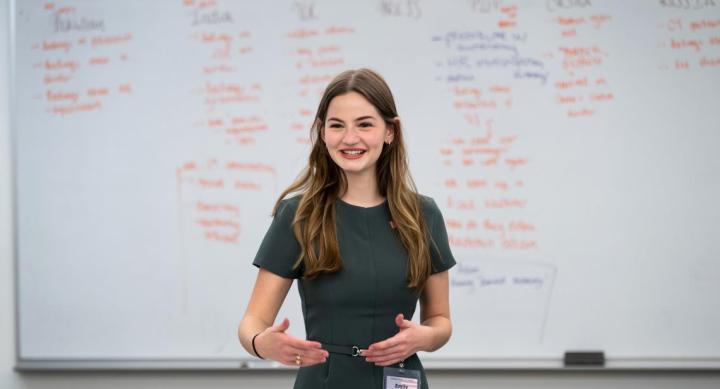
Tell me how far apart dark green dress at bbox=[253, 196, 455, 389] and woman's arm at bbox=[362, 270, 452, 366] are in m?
0.06

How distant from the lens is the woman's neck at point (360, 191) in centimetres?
146

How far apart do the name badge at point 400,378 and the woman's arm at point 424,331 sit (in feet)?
0.17

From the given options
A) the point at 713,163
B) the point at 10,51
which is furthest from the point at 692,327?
the point at 10,51

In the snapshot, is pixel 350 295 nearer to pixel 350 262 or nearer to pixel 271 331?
pixel 350 262

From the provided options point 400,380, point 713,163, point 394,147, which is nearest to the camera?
point 400,380

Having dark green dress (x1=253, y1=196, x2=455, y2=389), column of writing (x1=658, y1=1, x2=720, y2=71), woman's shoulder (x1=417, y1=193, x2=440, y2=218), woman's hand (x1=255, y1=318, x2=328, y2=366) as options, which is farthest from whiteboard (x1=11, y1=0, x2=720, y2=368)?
woman's hand (x1=255, y1=318, x2=328, y2=366)

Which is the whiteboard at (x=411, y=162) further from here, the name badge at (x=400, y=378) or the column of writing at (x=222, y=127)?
the name badge at (x=400, y=378)

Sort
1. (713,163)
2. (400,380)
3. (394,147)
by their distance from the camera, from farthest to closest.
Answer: (713,163)
(394,147)
(400,380)

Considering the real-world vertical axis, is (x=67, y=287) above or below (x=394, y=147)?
below

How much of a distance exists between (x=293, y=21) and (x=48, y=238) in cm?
129

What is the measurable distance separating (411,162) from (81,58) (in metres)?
1.36

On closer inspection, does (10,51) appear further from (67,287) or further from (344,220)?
(344,220)

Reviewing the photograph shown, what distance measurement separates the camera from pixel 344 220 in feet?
4.69

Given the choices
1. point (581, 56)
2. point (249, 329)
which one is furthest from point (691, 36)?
point (249, 329)
